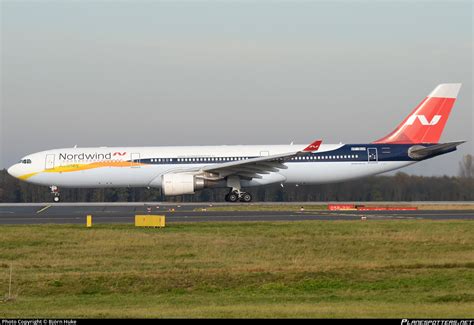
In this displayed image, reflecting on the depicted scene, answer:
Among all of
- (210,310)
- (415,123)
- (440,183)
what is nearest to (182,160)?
(415,123)

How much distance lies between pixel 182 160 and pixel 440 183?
1995 cm

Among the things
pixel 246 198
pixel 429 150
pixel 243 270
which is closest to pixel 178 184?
pixel 246 198

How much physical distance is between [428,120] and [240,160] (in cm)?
1152

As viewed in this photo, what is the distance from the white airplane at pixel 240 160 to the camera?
1781 inches

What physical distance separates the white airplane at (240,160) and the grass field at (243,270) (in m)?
15.8

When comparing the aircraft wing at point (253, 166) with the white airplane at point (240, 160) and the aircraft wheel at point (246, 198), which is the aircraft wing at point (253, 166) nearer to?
the white airplane at point (240, 160)

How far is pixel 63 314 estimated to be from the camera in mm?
14719

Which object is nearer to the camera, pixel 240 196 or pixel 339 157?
pixel 339 157

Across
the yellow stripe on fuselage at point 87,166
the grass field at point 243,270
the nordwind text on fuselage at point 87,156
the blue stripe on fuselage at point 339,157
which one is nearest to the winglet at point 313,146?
the blue stripe on fuselage at point 339,157

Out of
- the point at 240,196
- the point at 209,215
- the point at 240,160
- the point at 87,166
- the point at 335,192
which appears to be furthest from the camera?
the point at 335,192

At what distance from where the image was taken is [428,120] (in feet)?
154

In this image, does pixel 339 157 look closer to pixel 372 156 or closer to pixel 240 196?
pixel 372 156

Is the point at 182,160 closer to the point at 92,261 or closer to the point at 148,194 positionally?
the point at 148,194

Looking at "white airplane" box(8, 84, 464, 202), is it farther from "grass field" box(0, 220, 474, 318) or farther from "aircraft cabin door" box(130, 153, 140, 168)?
"grass field" box(0, 220, 474, 318)
